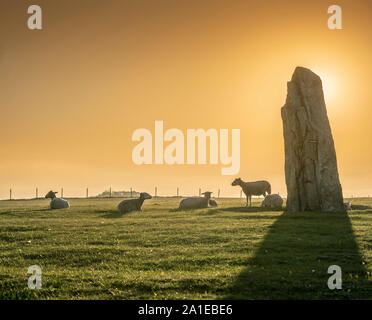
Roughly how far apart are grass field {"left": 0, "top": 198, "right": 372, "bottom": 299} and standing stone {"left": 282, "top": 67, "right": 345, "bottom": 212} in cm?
731

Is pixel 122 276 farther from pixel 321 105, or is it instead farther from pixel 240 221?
pixel 321 105

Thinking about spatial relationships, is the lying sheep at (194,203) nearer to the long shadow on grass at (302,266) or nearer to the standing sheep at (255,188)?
the standing sheep at (255,188)

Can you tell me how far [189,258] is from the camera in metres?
17.0

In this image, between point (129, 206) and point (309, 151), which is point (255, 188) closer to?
point (309, 151)

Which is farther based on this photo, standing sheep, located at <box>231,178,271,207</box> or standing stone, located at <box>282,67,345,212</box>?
standing sheep, located at <box>231,178,271,207</box>

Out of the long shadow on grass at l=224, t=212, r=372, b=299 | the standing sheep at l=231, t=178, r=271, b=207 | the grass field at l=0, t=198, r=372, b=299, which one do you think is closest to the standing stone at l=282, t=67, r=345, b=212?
the grass field at l=0, t=198, r=372, b=299

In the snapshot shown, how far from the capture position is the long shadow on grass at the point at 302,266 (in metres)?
12.5

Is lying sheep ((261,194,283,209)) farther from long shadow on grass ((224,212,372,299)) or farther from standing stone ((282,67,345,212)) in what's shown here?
long shadow on grass ((224,212,372,299))

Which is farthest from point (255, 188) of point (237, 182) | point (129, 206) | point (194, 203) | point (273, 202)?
point (129, 206)

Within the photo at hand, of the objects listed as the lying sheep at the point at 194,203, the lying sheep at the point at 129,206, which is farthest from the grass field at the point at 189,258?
the lying sheep at the point at 194,203

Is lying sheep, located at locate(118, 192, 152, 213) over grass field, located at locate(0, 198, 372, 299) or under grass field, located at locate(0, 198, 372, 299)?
over

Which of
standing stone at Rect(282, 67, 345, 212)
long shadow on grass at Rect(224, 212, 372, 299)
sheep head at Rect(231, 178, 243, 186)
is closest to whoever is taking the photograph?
long shadow on grass at Rect(224, 212, 372, 299)

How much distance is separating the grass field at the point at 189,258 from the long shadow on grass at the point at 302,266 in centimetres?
3

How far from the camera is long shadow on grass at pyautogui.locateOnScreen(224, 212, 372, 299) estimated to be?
40.9ft
